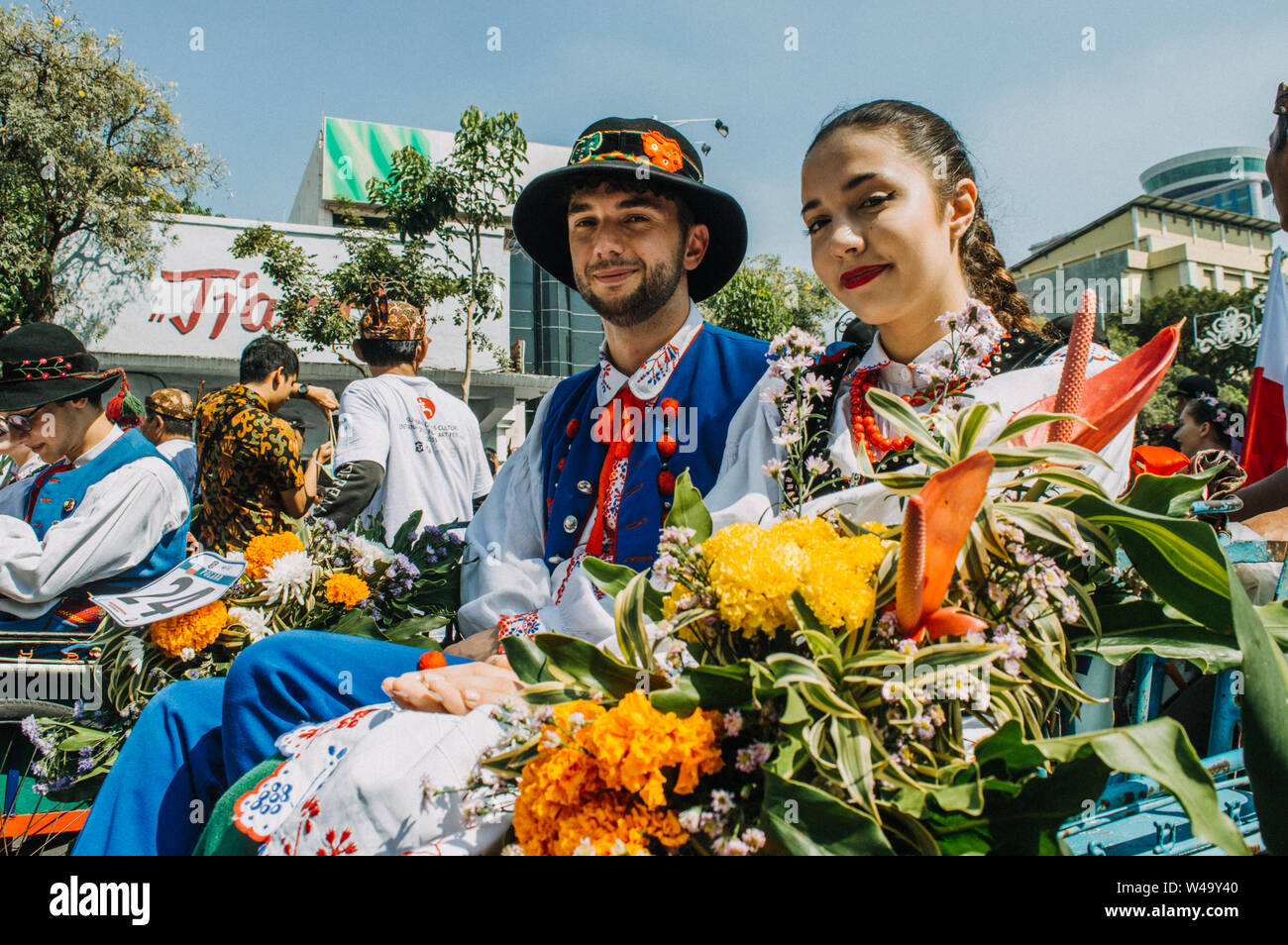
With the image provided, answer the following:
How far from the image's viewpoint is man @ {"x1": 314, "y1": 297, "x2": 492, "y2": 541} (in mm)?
3729

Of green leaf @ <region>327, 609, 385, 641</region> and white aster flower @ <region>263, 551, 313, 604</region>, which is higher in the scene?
white aster flower @ <region>263, 551, 313, 604</region>

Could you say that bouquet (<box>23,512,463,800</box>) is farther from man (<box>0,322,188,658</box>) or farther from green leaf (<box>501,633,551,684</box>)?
green leaf (<box>501,633,551,684</box>)

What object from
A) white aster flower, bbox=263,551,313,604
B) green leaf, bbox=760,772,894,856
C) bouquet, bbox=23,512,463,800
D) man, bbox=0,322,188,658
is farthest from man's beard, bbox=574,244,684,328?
man, bbox=0,322,188,658

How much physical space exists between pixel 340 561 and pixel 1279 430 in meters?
3.53

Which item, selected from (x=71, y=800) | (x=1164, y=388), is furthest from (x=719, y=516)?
(x=1164, y=388)

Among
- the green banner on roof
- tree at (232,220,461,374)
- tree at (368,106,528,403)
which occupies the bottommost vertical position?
tree at (368,106,528,403)

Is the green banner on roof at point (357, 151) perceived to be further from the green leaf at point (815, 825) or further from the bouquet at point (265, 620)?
the green leaf at point (815, 825)

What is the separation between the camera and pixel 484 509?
2494mm

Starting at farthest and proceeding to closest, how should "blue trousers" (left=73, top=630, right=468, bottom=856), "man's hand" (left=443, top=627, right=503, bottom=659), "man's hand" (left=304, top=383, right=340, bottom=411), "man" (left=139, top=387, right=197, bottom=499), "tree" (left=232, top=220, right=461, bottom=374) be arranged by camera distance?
"tree" (left=232, top=220, right=461, bottom=374)
"man" (left=139, top=387, right=197, bottom=499)
"man's hand" (left=304, top=383, right=340, bottom=411)
"man's hand" (left=443, top=627, right=503, bottom=659)
"blue trousers" (left=73, top=630, right=468, bottom=856)

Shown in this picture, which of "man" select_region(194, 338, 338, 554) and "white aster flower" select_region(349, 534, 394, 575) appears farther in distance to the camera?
"man" select_region(194, 338, 338, 554)

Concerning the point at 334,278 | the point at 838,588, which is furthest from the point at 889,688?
the point at 334,278

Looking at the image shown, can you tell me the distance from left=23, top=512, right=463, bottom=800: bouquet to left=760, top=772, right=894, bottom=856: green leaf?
1338 mm

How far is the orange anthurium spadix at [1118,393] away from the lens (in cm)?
109
